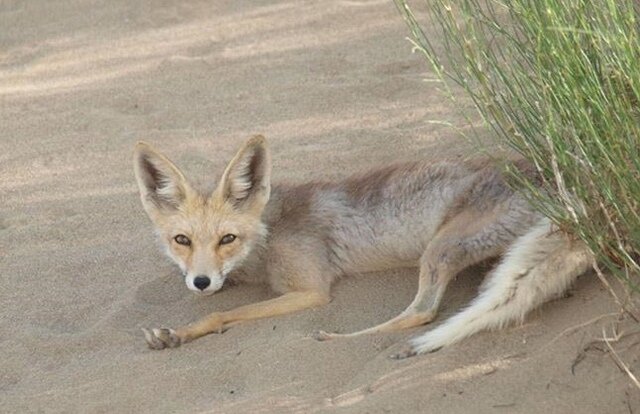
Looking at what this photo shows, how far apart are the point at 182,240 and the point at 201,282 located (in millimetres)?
313

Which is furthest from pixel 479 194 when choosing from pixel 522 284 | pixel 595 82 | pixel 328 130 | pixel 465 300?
pixel 328 130

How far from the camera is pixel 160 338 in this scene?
5301 millimetres

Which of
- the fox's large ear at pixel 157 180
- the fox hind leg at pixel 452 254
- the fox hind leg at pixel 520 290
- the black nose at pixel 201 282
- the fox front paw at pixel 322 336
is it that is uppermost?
the fox's large ear at pixel 157 180

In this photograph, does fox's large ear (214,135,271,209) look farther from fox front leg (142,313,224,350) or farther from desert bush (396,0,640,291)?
desert bush (396,0,640,291)

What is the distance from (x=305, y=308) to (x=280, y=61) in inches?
128

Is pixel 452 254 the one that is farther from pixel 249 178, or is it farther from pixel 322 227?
pixel 249 178

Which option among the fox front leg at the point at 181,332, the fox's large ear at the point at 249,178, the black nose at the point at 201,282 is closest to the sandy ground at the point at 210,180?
the fox front leg at the point at 181,332

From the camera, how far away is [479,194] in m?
5.58

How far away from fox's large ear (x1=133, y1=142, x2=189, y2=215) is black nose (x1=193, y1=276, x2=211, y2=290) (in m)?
0.47

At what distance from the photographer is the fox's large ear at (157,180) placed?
570 cm

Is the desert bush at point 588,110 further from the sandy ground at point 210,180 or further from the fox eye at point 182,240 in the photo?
the fox eye at point 182,240

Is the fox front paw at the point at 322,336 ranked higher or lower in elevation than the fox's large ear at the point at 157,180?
lower

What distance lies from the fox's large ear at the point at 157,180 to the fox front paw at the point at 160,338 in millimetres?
715

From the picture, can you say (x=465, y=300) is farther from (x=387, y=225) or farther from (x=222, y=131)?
(x=222, y=131)
